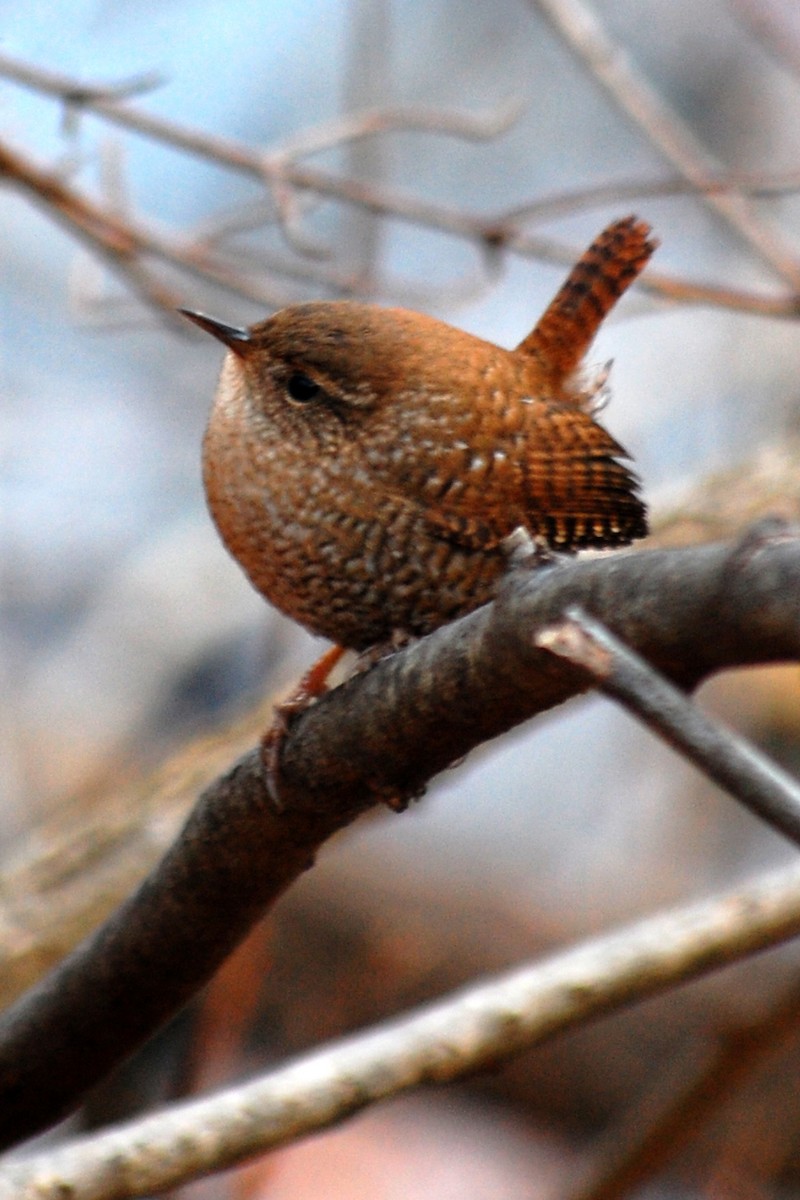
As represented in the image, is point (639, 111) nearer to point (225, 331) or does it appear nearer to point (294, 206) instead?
point (294, 206)

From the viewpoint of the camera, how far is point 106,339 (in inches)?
252

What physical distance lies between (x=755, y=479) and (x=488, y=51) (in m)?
3.50

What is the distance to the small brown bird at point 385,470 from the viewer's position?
2.30 meters

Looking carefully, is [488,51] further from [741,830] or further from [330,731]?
[330,731]

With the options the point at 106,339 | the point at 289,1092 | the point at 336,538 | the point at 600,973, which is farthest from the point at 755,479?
the point at 106,339

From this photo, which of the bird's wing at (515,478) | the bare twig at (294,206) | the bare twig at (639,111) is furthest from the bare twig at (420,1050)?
the bare twig at (639,111)

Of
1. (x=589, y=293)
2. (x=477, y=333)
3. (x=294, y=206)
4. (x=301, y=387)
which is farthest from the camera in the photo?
(x=477, y=333)

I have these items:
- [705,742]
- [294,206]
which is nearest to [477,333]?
[294,206]

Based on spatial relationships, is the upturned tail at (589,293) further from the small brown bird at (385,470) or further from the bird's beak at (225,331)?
the bird's beak at (225,331)

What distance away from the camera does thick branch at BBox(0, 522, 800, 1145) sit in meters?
1.18

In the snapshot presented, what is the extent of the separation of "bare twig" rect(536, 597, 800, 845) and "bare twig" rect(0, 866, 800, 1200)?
4.09ft

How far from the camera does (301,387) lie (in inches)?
95.9

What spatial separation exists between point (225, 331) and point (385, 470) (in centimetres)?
33

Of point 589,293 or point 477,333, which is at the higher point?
point 477,333
